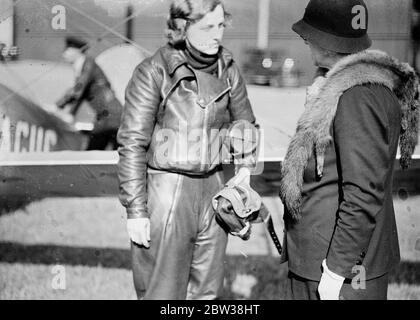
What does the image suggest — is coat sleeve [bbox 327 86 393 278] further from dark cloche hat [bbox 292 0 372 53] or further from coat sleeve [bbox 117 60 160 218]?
coat sleeve [bbox 117 60 160 218]

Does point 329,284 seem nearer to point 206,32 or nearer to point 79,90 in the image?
point 206,32

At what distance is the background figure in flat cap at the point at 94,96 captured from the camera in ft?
8.82

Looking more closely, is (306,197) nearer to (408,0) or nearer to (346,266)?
(346,266)

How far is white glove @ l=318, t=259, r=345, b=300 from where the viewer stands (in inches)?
70.9

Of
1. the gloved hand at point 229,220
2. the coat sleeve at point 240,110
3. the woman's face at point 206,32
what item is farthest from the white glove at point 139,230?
the woman's face at point 206,32

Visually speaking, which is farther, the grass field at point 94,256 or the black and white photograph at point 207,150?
the grass field at point 94,256

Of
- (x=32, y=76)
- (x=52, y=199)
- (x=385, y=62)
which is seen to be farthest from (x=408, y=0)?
(x=52, y=199)

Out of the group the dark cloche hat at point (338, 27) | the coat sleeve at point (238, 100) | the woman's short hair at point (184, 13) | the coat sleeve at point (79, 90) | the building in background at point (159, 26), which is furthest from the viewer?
the coat sleeve at point (79, 90)

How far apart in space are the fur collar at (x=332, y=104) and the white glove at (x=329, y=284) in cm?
22

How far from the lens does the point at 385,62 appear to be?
188cm

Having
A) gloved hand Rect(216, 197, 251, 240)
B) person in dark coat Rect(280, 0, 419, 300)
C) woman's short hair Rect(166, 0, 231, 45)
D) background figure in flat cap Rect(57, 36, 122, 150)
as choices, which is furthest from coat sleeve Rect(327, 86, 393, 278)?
background figure in flat cap Rect(57, 36, 122, 150)

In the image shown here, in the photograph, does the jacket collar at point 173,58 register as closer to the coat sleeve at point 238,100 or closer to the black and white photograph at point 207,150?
the black and white photograph at point 207,150

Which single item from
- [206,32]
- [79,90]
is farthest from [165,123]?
[79,90]

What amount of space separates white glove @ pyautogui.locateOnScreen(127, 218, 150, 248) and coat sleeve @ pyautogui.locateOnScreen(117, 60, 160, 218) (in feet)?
0.07
